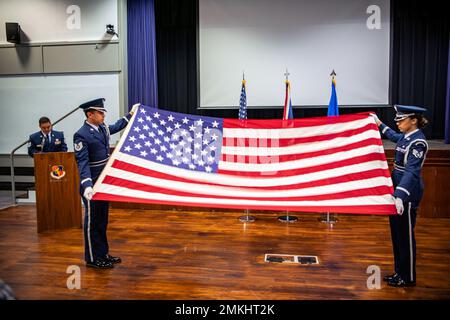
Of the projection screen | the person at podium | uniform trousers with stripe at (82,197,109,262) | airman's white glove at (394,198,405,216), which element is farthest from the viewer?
the projection screen

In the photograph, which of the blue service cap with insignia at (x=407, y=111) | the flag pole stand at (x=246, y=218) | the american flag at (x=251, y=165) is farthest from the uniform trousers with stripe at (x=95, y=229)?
the blue service cap with insignia at (x=407, y=111)

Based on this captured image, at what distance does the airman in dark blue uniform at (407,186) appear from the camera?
2705 millimetres

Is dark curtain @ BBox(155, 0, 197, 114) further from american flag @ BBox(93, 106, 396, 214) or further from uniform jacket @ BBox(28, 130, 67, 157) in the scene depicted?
american flag @ BBox(93, 106, 396, 214)

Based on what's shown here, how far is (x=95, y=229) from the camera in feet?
10.8

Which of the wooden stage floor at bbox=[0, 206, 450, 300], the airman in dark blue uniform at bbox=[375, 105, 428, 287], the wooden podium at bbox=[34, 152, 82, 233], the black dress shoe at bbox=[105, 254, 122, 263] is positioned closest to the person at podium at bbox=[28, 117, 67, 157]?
the wooden podium at bbox=[34, 152, 82, 233]

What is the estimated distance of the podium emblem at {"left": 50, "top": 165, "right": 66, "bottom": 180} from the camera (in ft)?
14.7

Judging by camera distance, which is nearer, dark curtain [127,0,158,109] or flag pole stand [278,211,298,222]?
flag pole stand [278,211,298,222]

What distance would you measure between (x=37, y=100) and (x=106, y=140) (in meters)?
4.37

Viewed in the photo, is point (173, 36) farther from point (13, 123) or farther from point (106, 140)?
point (106, 140)

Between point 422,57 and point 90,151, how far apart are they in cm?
539

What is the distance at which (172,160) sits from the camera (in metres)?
3.13

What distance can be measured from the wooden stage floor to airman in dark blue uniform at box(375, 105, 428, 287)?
0.52ft

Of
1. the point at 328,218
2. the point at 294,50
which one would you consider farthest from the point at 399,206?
the point at 294,50

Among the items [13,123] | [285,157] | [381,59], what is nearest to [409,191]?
[285,157]
